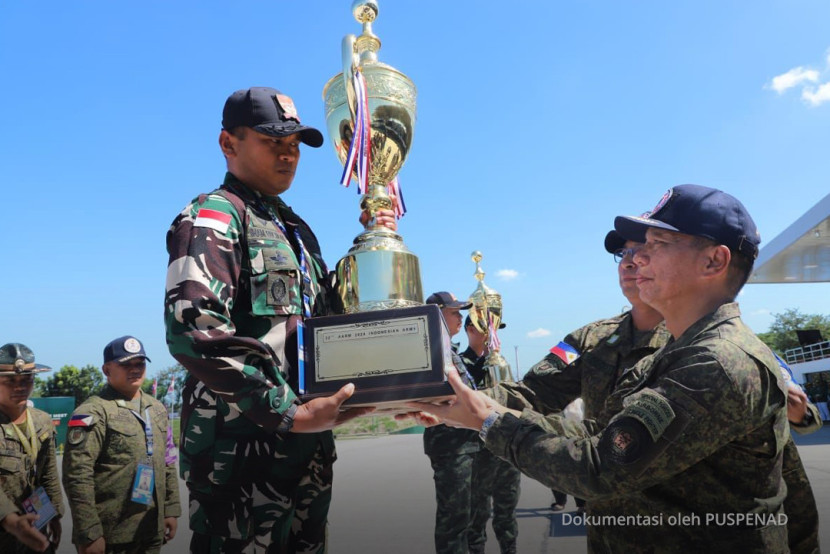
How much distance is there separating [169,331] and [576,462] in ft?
3.80

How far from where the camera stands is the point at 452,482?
4383 mm

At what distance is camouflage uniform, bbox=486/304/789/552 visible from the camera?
142 cm

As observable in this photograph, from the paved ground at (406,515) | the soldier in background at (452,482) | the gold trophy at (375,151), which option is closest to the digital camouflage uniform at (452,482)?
the soldier in background at (452,482)

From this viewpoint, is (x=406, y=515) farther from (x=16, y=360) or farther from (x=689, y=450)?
(x=689, y=450)

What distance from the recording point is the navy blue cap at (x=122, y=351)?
4621 millimetres

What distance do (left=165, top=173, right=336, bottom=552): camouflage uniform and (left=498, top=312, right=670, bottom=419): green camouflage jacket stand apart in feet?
3.76

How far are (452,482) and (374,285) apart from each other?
9.28 ft

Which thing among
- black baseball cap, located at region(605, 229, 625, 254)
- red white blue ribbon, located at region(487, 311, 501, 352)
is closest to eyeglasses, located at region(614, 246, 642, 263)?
black baseball cap, located at region(605, 229, 625, 254)

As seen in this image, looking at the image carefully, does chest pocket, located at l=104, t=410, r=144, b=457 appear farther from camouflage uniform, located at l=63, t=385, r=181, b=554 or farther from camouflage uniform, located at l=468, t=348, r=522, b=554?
camouflage uniform, located at l=468, t=348, r=522, b=554

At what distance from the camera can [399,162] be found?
2590 millimetres

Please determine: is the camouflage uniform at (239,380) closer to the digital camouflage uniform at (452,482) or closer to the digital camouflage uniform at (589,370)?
the digital camouflage uniform at (589,370)

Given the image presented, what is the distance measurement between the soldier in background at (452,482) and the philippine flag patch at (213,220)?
2.74 m

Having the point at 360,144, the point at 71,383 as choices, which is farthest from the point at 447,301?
the point at 71,383

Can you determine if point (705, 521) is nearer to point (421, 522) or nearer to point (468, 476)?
point (468, 476)
